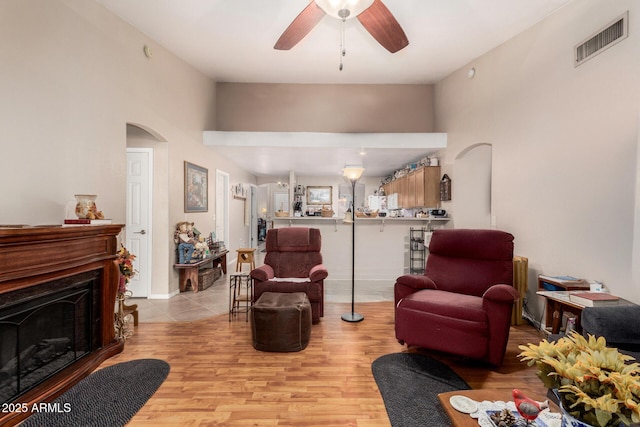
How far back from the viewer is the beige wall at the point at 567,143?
2182mm

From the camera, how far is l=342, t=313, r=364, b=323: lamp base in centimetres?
314

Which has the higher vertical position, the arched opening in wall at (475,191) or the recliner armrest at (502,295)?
the arched opening in wall at (475,191)

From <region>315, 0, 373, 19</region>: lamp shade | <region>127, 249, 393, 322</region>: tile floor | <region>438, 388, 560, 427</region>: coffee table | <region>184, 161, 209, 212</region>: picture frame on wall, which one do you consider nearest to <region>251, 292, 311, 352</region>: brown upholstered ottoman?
<region>127, 249, 393, 322</region>: tile floor

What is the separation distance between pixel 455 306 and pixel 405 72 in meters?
3.79

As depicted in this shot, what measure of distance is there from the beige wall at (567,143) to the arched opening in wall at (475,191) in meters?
0.54

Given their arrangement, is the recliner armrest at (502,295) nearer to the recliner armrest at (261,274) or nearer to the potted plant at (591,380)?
the potted plant at (591,380)

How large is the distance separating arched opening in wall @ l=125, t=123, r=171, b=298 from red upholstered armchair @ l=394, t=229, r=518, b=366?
10.4 feet

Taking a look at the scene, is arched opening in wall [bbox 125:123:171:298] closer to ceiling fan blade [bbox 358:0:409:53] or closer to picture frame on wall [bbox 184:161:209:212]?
picture frame on wall [bbox 184:161:209:212]

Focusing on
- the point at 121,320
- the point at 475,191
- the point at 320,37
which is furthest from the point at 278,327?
the point at 475,191

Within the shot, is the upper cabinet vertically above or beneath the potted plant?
above

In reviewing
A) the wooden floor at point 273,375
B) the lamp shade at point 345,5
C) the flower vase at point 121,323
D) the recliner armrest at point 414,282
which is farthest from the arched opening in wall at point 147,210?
the recliner armrest at point 414,282

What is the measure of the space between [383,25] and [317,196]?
22.0 feet

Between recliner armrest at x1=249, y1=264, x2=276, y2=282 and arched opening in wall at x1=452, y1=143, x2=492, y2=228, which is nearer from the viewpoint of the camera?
recliner armrest at x1=249, y1=264, x2=276, y2=282

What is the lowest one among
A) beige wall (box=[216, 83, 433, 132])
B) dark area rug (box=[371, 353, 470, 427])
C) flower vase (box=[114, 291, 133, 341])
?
dark area rug (box=[371, 353, 470, 427])
